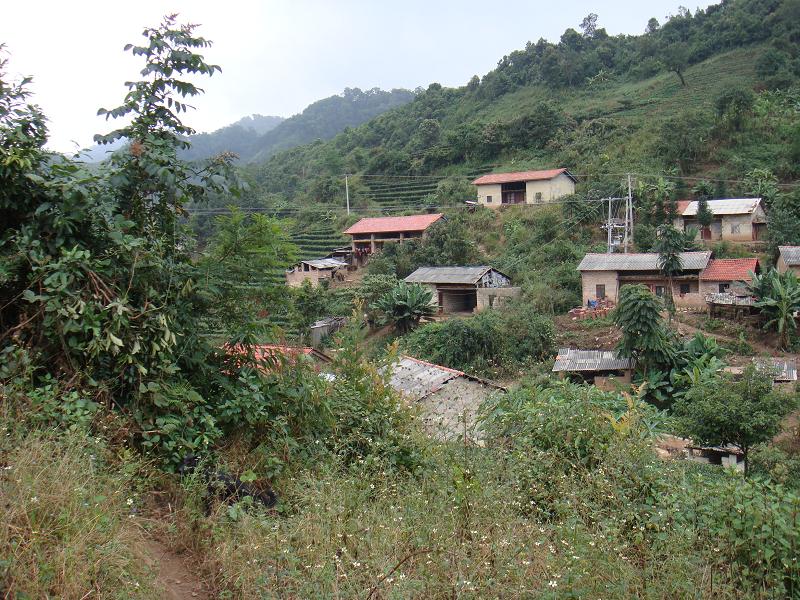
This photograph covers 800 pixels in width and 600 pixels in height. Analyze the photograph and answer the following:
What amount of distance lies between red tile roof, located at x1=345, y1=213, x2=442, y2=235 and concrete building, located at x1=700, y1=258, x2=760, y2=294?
14.2 meters

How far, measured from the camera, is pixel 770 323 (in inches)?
730

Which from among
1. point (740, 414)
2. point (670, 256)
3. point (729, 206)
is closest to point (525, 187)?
point (729, 206)

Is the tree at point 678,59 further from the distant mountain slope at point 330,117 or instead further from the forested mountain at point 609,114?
the distant mountain slope at point 330,117

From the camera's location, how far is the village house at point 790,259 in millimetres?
21672

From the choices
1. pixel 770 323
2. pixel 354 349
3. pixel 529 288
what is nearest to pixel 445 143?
pixel 529 288

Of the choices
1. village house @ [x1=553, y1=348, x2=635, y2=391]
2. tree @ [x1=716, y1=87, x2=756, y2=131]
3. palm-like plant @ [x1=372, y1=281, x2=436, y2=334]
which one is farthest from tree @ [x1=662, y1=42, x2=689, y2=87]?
village house @ [x1=553, y1=348, x2=635, y2=391]

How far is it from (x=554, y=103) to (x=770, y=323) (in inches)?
1318

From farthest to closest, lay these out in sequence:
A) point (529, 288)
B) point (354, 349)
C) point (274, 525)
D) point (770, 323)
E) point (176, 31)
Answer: point (529, 288)
point (770, 323)
point (354, 349)
point (176, 31)
point (274, 525)

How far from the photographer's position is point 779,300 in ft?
59.9

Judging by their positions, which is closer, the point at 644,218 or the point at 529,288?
the point at 529,288

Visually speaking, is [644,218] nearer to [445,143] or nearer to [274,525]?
[445,143]

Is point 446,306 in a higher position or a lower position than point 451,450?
lower

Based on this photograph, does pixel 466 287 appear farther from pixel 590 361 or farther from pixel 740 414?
pixel 740 414

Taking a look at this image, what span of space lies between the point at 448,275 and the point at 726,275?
35.6 ft
